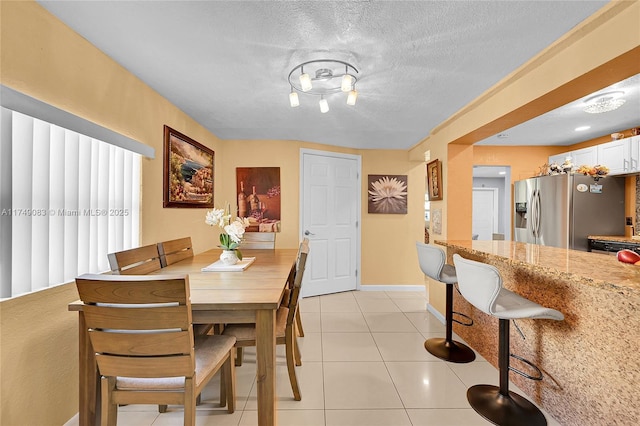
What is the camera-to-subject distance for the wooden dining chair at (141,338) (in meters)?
1.07

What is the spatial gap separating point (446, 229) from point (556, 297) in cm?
146

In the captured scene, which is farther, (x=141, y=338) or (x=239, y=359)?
(x=239, y=359)

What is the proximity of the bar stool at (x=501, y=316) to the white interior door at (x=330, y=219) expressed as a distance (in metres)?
2.49

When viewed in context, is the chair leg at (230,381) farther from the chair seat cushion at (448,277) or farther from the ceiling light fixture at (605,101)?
the ceiling light fixture at (605,101)

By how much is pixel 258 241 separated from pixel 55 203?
6.26ft

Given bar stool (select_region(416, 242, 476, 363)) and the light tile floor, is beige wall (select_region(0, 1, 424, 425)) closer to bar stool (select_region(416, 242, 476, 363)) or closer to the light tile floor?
the light tile floor

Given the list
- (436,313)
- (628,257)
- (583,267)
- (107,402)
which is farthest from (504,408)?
(107,402)

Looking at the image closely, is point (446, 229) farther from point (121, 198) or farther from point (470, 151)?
point (121, 198)

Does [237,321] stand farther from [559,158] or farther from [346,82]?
[559,158]

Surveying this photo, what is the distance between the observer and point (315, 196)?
4133 millimetres

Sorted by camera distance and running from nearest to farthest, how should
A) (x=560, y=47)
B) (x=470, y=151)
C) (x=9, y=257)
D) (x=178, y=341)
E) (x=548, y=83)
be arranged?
(x=178, y=341), (x=9, y=257), (x=560, y=47), (x=548, y=83), (x=470, y=151)

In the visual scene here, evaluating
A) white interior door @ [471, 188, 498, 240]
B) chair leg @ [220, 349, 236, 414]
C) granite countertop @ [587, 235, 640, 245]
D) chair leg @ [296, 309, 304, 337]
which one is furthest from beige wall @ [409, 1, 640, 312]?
white interior door @ [471, 188, 498, 240]

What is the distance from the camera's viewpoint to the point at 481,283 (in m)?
1.60

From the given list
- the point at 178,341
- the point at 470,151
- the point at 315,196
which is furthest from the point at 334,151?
the point at 178,341
